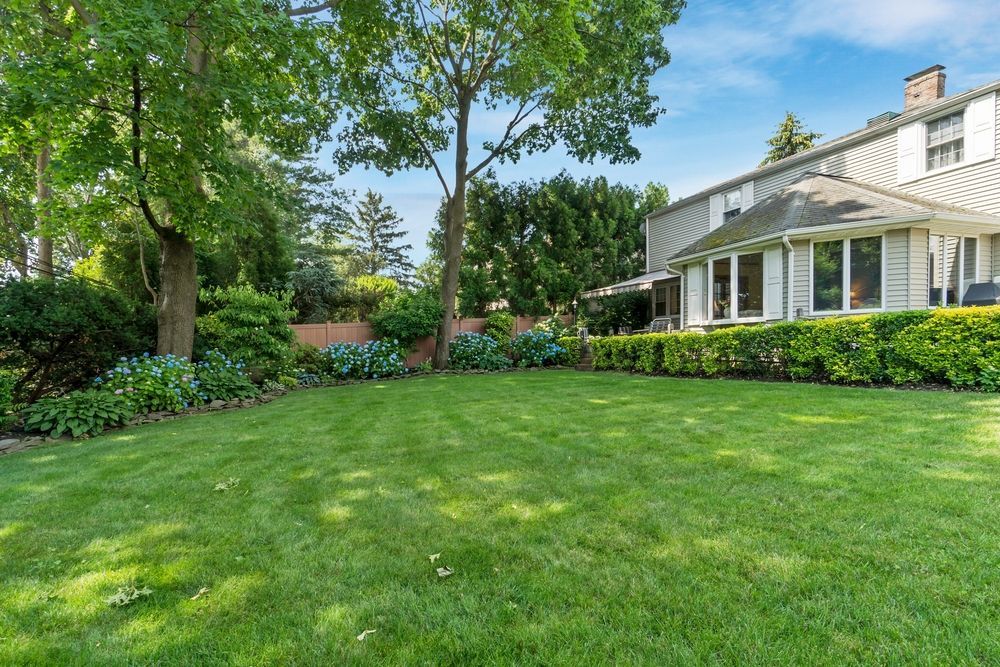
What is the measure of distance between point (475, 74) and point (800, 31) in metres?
8.39

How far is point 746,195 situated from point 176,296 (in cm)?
1578

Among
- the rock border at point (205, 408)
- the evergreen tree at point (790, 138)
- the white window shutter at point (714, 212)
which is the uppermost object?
the evergreen tree at point (790, 138)

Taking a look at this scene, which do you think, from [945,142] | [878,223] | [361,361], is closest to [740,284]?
[878,223]

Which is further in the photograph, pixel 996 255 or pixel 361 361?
pixel 361 361

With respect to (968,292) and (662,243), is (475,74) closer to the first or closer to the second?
(662,243)

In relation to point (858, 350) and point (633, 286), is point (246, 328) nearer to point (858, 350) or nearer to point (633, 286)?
point (858, 350)

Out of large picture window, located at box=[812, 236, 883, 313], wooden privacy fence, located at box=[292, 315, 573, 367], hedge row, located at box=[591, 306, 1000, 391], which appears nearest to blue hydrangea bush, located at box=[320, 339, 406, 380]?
wooden privacy fence, located at box=[292, 315, 573, 367]

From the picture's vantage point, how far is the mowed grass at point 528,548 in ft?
5.20

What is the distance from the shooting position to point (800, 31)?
1117 cm

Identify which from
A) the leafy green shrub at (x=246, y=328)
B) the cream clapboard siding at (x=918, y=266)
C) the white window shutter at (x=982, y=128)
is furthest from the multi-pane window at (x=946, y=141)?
the leafy green shrub at (x=246, y=328)

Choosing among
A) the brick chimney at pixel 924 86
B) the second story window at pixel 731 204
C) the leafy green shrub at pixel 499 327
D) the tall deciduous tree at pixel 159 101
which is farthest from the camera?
the second story window at pixel 731 204

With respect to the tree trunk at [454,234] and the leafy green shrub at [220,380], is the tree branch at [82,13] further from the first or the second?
the tree trunk at [454,234]

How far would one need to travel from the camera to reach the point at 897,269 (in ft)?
30.8

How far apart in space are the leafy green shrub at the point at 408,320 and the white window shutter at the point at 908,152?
12199 millimetres
